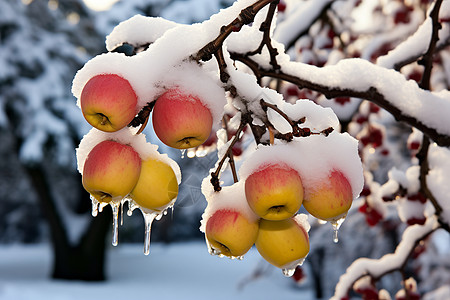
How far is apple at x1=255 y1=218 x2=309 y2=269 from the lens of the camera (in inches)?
31.1

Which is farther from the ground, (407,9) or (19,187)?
(407,9)

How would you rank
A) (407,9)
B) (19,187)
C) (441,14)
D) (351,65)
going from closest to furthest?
(351,65), (441,14), (407,9), (19,187)

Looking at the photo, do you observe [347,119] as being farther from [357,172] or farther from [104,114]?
[104,114]

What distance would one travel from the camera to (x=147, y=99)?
79cm

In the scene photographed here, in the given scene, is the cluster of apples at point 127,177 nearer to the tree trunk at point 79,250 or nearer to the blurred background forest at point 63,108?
the blurred background forest at point 63,108

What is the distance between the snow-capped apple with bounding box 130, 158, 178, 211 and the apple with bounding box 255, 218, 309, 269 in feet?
0.56

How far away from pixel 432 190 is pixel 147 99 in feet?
3.53

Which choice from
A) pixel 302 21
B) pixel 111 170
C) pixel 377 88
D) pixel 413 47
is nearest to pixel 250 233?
pixel 111 170

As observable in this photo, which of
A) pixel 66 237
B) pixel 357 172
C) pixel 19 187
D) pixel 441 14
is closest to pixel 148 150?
pixel 357 172

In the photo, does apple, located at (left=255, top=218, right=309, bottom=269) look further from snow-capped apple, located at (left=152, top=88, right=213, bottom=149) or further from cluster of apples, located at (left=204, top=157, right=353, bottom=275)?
snow-capped apple, located at (left=152, top=88, right=213, bottom=149)

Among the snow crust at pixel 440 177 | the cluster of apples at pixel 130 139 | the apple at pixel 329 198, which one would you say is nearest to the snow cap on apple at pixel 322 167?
the apple at pixel 329 198

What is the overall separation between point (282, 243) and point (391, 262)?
1222 mm

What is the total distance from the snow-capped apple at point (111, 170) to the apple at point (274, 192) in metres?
0.19

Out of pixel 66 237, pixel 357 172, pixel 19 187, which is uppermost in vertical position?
pixel 357 172
